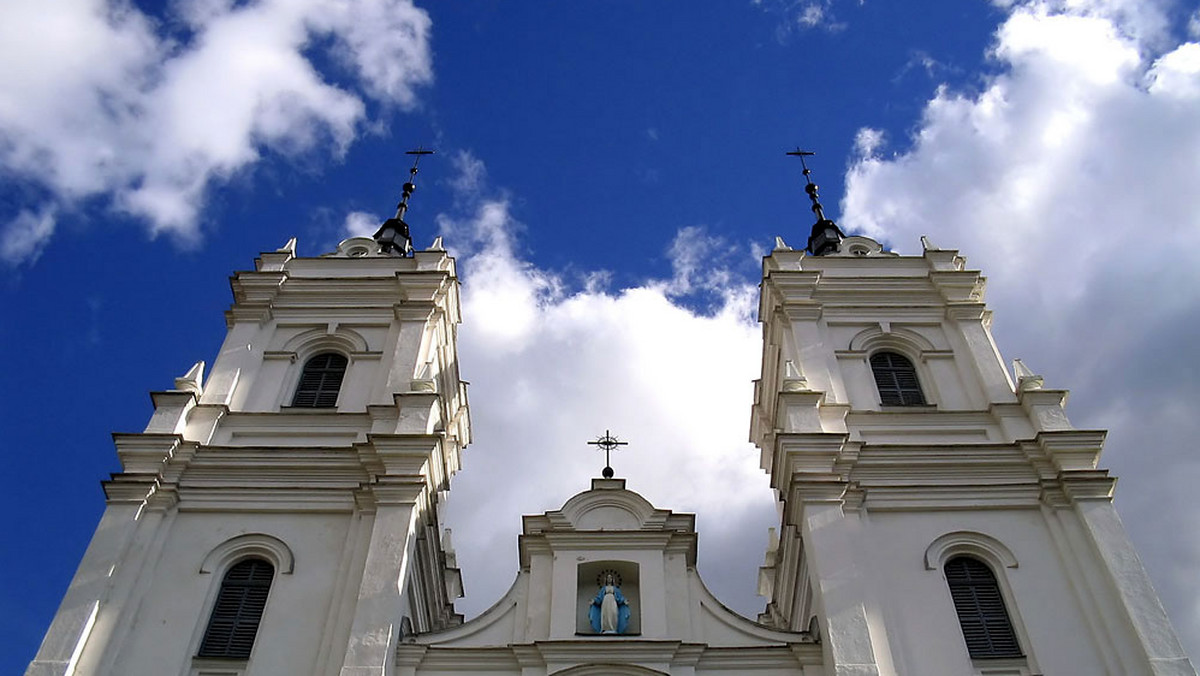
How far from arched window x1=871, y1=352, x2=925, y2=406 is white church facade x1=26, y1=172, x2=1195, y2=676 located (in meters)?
0.06

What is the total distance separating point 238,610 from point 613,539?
6.27 metres

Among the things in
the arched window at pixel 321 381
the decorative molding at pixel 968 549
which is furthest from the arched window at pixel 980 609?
the arched window at pixel 321 381

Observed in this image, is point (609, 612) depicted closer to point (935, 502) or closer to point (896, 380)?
point (935, 502)

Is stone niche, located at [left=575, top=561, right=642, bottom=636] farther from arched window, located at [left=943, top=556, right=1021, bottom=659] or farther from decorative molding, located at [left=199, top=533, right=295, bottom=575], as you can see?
arched window, located at [left=943, top=556, right=1021, bottom=659]

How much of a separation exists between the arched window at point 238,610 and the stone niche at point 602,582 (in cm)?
517

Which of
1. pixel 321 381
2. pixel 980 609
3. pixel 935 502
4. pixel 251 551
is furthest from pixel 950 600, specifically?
pixel 321 381

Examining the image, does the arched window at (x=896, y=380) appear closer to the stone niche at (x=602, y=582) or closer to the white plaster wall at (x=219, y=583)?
the stone niche at (x=602, y=582)

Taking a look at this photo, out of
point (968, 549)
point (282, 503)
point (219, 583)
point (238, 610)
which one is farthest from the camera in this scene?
point (282, 503)

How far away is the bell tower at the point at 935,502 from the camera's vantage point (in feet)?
57.3

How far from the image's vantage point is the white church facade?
57.7ft

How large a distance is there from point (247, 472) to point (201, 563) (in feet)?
6.56

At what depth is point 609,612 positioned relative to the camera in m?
18.5

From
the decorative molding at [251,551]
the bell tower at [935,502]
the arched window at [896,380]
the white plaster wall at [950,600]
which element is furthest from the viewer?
the arched window at [896,380]

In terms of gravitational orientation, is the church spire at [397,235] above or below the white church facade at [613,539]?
above
